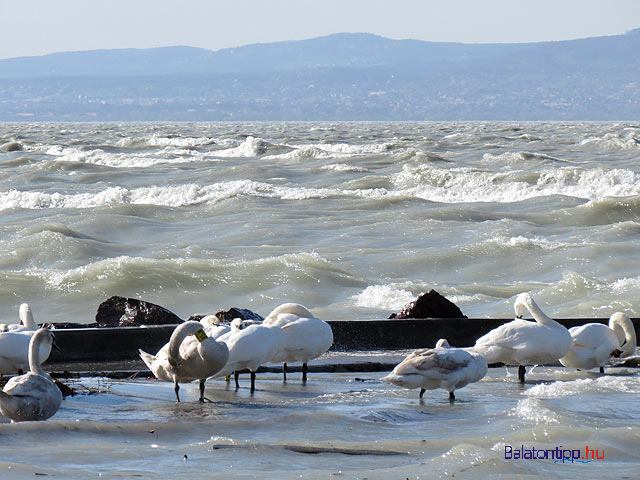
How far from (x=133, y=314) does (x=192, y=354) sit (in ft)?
12.2

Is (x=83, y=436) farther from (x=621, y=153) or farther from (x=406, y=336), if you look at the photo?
(x=621, y=153)

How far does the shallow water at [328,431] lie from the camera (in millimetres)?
5992

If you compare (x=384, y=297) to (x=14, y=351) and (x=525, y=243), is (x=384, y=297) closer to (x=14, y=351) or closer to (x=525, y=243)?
(x=525, y=243)

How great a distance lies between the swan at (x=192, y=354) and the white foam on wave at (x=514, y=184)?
25.5 m

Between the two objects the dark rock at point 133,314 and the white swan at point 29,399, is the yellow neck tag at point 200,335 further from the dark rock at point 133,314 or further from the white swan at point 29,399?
the dark rock at point 133,314

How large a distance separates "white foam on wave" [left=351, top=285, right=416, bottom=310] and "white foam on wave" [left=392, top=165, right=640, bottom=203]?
15.7 meters

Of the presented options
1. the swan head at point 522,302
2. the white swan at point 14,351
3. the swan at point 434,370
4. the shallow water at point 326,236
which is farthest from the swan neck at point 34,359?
the shallow water at point 326,236

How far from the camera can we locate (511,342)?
904 cm

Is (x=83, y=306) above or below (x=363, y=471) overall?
below

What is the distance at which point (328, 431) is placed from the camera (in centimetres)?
703

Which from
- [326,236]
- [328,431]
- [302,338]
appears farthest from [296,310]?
[326,236]

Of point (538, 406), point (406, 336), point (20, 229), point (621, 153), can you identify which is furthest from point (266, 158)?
point (538, 406)

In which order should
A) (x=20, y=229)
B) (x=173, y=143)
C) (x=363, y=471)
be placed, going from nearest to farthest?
(x=363, y=471) < (x=20, y=229) < (x=173, y=143)

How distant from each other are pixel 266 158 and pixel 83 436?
4593 cm
